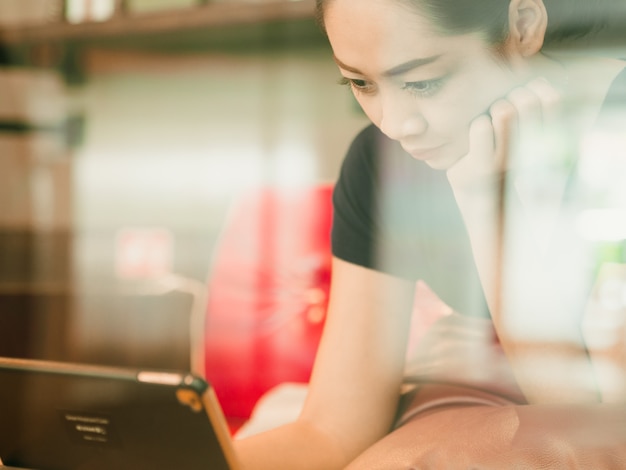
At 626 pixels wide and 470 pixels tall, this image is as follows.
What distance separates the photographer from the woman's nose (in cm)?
100

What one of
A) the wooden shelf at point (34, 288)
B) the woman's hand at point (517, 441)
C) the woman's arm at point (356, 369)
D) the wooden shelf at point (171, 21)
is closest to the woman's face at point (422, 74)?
the woman's arm at point (356, 369)

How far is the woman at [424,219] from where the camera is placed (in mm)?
945

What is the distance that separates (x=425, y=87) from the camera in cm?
98

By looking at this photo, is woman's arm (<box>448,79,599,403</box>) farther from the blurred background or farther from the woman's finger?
the blurred background

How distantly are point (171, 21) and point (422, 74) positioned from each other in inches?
33.5

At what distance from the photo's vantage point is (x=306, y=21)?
1494 mm

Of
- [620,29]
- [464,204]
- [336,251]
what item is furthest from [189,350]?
[620,29]

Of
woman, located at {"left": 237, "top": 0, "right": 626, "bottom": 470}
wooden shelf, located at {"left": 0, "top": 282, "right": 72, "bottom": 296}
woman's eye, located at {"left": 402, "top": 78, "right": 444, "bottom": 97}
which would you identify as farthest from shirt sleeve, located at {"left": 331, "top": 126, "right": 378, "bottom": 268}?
wooden shelf, located at {"left": 0, "top": 282, "right": 72, "bottom": 296}

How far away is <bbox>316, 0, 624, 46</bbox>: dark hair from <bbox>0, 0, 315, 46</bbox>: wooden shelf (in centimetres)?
54

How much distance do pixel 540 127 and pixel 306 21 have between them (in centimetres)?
71

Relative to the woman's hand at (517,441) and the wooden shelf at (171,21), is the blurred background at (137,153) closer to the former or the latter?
the wooden shelf at (171,21)

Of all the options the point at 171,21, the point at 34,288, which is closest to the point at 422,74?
the point at 171,21

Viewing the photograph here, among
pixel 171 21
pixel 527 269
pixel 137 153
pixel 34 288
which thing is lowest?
pixel 34 288

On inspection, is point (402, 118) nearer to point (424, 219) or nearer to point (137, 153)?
point (424, 219)
